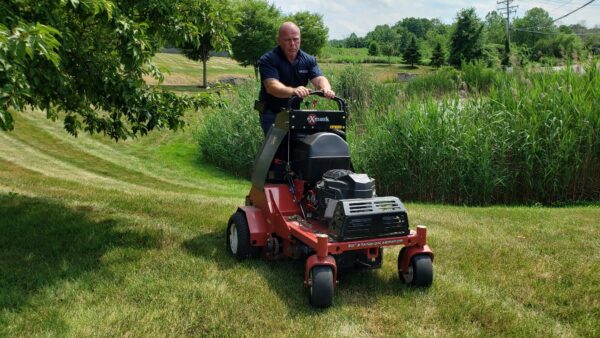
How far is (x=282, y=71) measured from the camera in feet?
17.3

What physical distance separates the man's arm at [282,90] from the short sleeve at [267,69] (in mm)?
69

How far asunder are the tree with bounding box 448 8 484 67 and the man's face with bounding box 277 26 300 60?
45.6 meters

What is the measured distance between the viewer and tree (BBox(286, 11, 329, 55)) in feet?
143

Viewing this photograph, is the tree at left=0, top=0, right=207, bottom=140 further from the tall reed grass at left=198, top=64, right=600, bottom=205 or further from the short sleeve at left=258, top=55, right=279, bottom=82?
the tall reed grass at left=198, top=64, right=600, bottom=205

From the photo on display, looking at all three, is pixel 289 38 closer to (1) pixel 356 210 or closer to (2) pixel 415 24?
(1) pixel 356 210

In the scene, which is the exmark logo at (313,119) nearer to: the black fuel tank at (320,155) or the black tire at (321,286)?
the black fuel tank at (320,155)

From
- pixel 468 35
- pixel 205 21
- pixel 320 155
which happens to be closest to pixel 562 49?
pixel 205 21

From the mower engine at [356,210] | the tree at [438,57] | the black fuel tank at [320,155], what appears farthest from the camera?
the tree at [438,57]

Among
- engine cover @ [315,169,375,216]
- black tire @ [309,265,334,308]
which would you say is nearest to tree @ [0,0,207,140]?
engine cover @ [315,169,375,216]

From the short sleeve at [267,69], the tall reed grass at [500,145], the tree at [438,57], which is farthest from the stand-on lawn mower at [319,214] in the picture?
the tree at [438,57]

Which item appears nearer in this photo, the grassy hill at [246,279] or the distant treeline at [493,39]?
the grassy hill at [246,279]

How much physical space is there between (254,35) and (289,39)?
33.9m

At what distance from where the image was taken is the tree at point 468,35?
4784 centimetres

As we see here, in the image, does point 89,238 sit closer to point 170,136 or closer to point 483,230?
point 483,230
